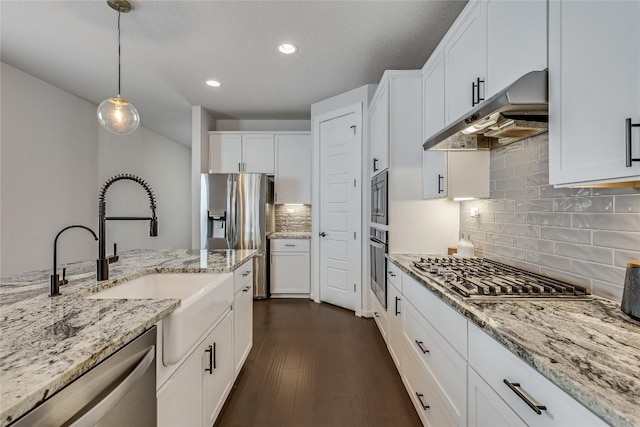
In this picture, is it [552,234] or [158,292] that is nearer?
[552,234]

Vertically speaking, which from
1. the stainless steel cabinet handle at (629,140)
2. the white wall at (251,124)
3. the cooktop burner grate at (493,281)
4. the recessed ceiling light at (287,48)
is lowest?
the cooktop burner grate at (493,281)

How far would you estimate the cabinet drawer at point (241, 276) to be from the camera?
2.01m

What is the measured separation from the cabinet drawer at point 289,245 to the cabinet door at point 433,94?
8.13 ft

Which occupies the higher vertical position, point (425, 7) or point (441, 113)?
point (425, 7)

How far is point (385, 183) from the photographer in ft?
8.62

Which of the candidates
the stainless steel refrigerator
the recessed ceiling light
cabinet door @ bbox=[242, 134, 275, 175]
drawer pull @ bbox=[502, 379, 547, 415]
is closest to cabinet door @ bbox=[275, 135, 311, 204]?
cabinet door @ bbox=[242, 134, 275, 175]

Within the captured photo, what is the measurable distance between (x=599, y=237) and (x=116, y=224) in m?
6.03

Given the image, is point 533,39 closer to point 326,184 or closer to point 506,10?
point 506,10

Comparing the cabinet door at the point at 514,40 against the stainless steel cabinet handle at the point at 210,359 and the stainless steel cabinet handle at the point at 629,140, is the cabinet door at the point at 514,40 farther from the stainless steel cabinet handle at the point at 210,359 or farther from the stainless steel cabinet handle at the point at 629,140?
the stainless steel cabinet handle at the point at 210,359

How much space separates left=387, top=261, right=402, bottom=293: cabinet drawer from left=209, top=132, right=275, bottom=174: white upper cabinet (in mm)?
2792

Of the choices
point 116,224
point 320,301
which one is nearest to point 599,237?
point 320,301

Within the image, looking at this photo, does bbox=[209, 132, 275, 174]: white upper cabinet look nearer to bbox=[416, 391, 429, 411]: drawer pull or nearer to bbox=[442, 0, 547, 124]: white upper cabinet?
bbox=[442, 0, 547, 124]: white upper cabinet

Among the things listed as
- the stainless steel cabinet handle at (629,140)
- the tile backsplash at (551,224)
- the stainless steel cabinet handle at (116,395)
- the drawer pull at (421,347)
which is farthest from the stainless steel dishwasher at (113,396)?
the tile backsplash at (551,224)

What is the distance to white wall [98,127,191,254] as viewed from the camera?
4812 mm
